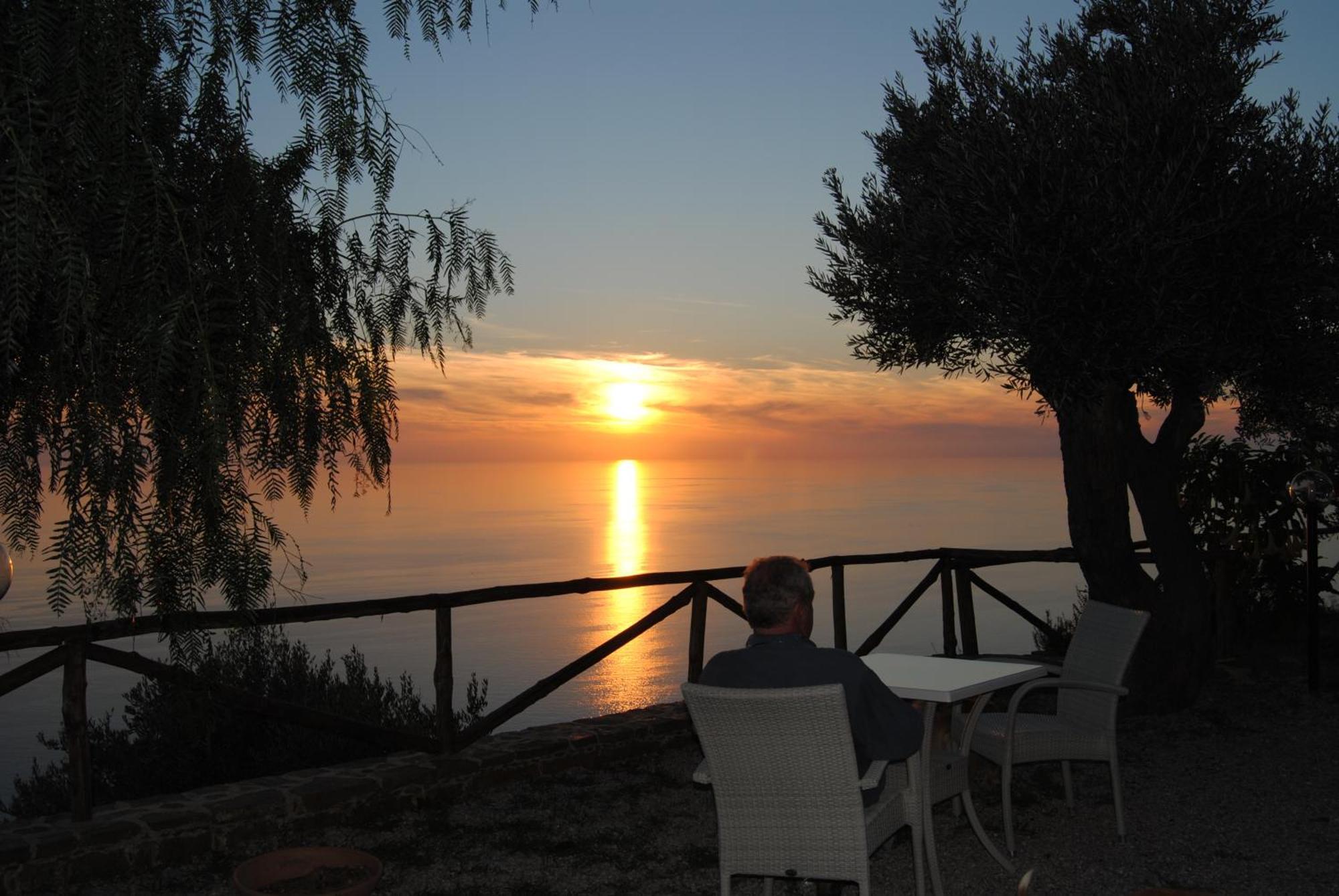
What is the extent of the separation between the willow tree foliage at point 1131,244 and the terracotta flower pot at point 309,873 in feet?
14.1

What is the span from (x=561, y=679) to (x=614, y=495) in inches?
3114

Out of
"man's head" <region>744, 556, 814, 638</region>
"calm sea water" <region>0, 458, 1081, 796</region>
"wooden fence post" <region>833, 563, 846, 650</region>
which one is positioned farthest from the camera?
"calm sea water" <region>0, 458, 1081, 796</region>

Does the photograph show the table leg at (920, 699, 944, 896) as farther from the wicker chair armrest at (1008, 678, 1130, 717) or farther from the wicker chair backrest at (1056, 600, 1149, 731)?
the wicker chair backrest at (1056, 600, 1149, 731)

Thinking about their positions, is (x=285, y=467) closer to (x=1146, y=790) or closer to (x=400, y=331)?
(x=400, y=331)

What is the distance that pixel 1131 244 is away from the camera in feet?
18.9

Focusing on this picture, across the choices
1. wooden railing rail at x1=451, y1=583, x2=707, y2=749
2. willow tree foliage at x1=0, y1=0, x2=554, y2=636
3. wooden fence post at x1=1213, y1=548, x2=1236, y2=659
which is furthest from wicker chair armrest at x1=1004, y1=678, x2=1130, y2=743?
wooden fence post at x1=1213, y1=548, x2=1236, y2=659

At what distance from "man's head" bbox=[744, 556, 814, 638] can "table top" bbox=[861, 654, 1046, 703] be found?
0.86m

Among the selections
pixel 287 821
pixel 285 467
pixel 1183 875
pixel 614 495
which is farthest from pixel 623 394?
pixel 614 495

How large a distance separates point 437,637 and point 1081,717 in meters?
2.95

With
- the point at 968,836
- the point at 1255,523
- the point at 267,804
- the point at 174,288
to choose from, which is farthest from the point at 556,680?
the point at 1255,523

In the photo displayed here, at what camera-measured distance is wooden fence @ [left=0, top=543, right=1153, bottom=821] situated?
13.1ft

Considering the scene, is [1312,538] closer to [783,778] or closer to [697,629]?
[697,629]

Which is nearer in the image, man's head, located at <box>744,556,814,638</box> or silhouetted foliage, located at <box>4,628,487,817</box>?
man's head, located at <box>744,556,814,638</box>

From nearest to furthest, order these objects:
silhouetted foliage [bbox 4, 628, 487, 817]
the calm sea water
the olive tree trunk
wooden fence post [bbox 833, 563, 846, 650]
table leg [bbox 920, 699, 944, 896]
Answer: table leg [bbox 920, 699, 944, 896] → silhouetted foliage [bbox 4, 628, 487, 817] → the olive tree trunk → wooden fence post [bbox 833, 563, 846, 650] → the calm sea water
